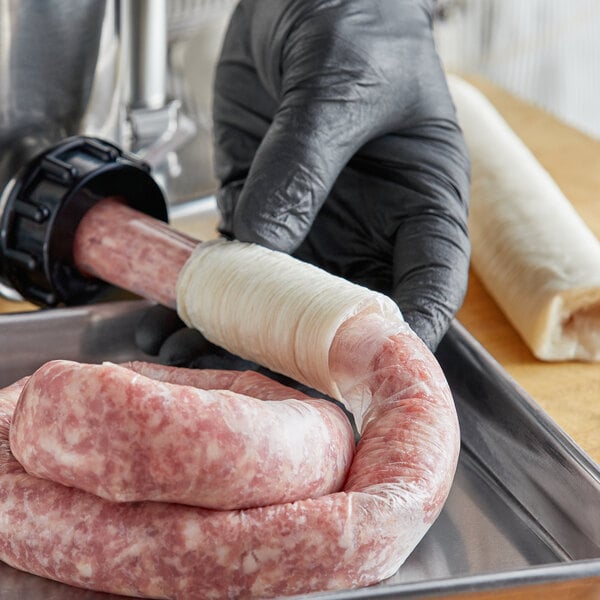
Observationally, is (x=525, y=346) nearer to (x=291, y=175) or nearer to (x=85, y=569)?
(x=291, y=175)

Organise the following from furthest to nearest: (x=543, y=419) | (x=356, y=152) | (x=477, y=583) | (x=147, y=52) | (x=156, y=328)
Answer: (x=147, y=52) < (x=356, y=152) < (x=156, y=328) < (x=543, y=419) < (x=477, y=583)

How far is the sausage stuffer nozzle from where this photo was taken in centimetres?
89

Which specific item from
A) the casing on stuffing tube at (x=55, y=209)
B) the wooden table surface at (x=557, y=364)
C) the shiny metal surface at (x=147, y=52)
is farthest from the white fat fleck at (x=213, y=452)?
the shiny metal surface at (x=147, y=52)

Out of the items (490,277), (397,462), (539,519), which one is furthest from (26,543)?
(490,277)

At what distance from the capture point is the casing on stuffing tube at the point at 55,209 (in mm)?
916

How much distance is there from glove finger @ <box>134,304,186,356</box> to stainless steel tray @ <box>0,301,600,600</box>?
0.02 m

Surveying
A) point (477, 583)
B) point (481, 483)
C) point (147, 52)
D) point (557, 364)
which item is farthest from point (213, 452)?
point (147, 52)

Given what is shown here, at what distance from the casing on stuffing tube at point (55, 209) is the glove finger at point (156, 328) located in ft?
0.34

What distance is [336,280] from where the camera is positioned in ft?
2.48

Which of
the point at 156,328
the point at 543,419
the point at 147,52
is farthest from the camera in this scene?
the point at 147,52

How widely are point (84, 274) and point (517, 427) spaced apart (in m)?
0.43

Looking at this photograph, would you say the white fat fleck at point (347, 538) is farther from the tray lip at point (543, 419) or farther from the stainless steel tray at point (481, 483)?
the tray lip at point (543, 419)

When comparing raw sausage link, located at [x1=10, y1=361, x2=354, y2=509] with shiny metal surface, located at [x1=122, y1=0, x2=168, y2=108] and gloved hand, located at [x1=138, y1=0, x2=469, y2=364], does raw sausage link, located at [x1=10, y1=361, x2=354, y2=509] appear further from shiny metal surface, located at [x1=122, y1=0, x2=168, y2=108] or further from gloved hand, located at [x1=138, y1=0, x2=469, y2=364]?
shiny metal surface, located at [x1=122, y1=0, x2=168, y2=108]

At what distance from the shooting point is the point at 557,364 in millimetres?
996
